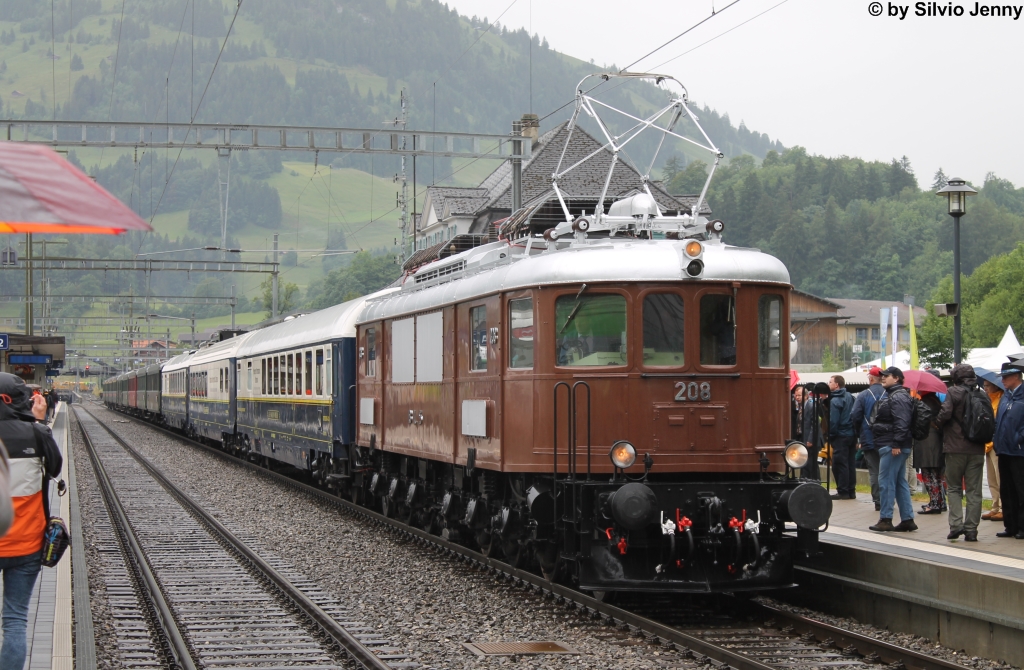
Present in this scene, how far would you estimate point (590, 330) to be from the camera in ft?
34.3

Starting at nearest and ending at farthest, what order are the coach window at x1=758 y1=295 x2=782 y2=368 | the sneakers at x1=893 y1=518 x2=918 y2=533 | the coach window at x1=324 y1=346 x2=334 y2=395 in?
the coach window at x1=758 y1=295 x2=782 y2=368, the sneakers at x1=893 y1=518 x2=918 y2=533, the coach window at x1=324 y1=346 x2=334 y2=395

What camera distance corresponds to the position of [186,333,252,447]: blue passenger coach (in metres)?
31.2

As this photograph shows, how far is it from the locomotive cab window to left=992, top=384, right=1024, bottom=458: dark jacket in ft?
11.6

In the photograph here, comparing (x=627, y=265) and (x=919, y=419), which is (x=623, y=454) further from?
(x=919, y=419)

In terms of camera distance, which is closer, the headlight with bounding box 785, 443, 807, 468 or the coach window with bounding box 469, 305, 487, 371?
the headlight with bounding box 785, 443, 807, 468

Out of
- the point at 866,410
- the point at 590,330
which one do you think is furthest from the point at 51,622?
the point at 866,410

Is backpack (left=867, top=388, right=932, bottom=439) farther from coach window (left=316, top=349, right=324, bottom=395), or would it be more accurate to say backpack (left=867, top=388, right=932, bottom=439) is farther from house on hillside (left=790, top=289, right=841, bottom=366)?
house on hillside (left=790, top=289, right=841, bottom=366)

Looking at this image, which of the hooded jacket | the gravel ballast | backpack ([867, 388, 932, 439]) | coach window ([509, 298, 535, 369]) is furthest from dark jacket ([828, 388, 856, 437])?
the hooded jacket

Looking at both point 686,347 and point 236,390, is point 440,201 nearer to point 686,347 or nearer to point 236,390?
point 236,390

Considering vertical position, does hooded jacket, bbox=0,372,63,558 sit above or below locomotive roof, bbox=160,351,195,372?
below

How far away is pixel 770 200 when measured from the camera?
110 m

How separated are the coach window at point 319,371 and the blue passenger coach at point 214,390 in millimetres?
11128

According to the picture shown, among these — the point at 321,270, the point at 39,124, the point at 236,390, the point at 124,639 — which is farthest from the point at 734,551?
the point at 321,270

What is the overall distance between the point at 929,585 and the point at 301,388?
45.5ft
